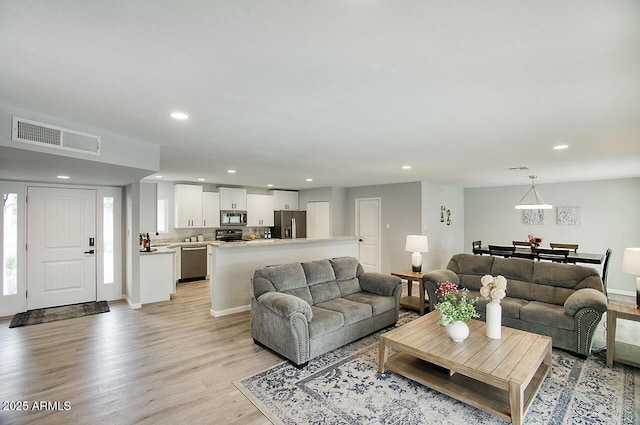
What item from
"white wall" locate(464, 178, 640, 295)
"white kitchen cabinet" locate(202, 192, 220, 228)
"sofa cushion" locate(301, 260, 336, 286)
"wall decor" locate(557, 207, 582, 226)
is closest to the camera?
"sofa cushion" locate(301, 260, 336, 286)

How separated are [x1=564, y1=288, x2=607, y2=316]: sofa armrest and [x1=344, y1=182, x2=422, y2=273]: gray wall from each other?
361cm

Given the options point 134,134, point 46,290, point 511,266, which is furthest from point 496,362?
point 46,290

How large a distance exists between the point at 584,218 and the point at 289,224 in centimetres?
719

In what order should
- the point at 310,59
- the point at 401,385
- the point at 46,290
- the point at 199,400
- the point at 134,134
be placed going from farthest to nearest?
the point at 46,290 → the point at 134,134 → the point at 401,385 → the point at 199,400 → the point at 310,59

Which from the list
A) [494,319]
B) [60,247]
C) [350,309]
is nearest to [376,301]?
[350,309]

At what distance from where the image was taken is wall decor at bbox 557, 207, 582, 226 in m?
6.94

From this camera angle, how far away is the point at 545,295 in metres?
4.00

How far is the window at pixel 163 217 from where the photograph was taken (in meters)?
7.38

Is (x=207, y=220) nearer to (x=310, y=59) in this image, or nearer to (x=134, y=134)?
(x=134, y=134)

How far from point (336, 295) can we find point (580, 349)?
275 cm

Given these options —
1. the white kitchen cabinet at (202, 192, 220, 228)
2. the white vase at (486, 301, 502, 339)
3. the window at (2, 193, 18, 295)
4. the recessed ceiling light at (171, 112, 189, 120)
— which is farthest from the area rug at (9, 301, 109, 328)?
the white vase at (486, 301, 502, 339)

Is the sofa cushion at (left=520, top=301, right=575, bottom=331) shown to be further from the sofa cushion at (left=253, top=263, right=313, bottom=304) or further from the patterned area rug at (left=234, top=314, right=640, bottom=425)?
the sofa cushion at (left=253, top=263, right=313, bottom=304)

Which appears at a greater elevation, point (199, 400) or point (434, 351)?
point (434, 351)

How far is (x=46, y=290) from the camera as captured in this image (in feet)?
16.4
